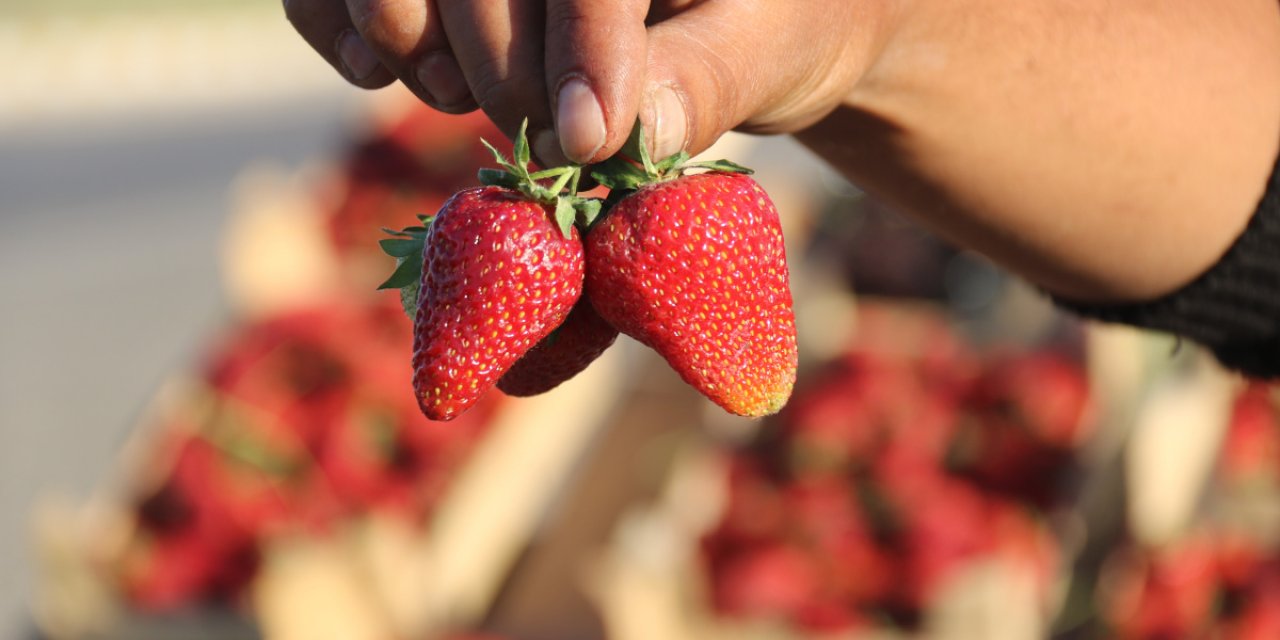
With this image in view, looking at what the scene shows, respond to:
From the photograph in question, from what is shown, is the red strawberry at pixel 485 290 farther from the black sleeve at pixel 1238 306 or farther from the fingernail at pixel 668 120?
the black sleeve at pixel 1238 306

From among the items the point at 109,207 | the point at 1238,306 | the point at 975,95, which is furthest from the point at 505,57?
the point at 109,207

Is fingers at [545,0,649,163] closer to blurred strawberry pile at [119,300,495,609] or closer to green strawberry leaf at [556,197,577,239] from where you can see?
green strawberry leaf at [556,197,577,239]

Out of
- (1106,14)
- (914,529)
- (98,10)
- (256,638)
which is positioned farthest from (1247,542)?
(98,10)

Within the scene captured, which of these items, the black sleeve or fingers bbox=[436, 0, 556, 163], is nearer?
fingers bbox=[436, 0, 556, 163]

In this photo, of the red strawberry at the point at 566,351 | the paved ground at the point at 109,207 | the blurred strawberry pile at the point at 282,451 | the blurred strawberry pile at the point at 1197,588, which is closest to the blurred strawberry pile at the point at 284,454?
the blurred strawberry pile at the point at 282,451

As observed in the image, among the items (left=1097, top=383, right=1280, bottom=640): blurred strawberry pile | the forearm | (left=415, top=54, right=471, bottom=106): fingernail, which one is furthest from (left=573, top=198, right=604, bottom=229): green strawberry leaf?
(left=1097, top=383, right=1280, bottom=640): blurred strawberry pile

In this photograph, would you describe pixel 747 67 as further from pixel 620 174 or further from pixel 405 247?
pixel 405 247

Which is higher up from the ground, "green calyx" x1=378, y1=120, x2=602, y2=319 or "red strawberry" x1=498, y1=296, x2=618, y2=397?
"green calyx" x1=378, y1=120, x2=602, y2=319
